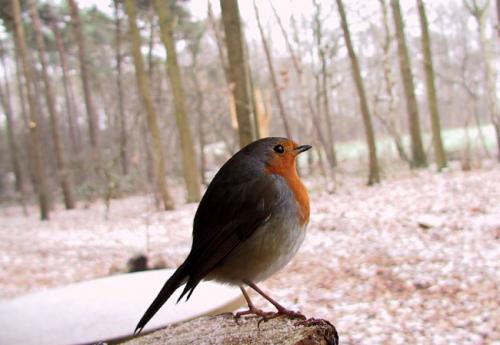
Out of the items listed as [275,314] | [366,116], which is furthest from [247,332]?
[366,116]

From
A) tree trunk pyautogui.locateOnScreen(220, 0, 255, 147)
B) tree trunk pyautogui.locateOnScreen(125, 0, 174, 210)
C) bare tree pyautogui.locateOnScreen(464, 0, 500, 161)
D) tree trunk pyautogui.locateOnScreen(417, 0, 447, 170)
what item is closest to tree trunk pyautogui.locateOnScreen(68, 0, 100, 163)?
tree trunk pyautogui.locateOnScreen(125, 0, 174, 210)

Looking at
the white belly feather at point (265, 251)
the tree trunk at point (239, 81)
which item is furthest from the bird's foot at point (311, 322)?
the tree trunk at point (239, 81)

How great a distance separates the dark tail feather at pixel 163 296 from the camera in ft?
3.42

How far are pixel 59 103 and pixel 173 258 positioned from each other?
60.4 feet

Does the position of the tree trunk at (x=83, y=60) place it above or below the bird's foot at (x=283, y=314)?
above

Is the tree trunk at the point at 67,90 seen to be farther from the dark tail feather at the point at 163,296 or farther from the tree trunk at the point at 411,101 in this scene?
the dark tail feather at the point at 163,296

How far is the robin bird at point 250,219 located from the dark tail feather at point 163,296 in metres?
0.05

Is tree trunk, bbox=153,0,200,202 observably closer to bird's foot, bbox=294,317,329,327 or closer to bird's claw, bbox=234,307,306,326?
bird's claw, bbox=234,307,306,326

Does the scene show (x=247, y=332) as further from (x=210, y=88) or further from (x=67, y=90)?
(x=67, y=90)

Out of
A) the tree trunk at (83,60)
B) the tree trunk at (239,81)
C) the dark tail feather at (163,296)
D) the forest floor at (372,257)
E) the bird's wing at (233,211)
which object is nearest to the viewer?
the dark tail feather at (163,296)

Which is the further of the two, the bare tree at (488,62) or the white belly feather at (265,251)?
the bare tree at (488,62)

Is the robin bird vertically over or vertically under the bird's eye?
under

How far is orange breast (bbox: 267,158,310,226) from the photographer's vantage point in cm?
126

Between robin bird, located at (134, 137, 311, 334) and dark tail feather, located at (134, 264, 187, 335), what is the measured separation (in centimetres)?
5
